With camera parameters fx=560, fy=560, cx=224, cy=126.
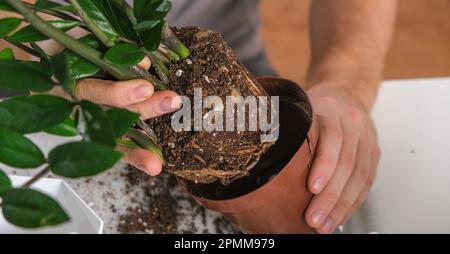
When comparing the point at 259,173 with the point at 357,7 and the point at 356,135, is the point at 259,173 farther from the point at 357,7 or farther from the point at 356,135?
the point at 357,7

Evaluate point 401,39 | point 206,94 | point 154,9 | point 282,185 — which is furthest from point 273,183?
point 401,39

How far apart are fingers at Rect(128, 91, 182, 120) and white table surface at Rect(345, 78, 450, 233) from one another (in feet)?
1.27

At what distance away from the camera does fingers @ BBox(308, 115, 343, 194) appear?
69 cm

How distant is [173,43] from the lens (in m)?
0.59

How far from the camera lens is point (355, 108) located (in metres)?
0.83

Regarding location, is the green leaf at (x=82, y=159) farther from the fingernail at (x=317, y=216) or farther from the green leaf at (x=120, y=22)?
the fingernail at (x=317, y=216)

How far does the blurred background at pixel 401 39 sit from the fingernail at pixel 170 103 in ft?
4.38

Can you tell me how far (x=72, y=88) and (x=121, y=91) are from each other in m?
0.12

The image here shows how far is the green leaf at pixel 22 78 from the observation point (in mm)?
433

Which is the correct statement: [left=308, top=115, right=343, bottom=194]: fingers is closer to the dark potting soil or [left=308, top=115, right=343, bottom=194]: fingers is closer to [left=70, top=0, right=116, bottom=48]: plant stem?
the dark potting soil

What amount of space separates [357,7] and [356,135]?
1.07 ft

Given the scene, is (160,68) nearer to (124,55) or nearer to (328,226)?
(124,55)

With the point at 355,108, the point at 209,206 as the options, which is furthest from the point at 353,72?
the point at 209,206

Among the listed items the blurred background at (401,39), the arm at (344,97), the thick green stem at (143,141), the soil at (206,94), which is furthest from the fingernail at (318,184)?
the blurred background at (401,39)
